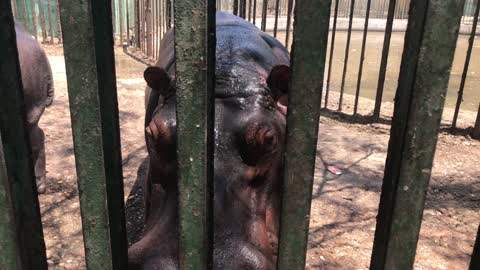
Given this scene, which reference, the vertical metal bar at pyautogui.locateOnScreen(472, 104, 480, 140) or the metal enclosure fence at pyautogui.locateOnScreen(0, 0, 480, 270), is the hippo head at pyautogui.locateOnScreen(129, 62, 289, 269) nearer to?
the metal enclosure fence at pyautogui.locateOnScreen(0, 0, 480, 270)

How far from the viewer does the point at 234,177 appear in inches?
77.7

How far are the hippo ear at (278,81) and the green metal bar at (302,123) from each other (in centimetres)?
151

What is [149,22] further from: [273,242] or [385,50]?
[273,242]

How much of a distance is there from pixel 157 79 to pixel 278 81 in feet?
2.03

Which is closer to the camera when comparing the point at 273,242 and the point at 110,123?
the point at 110,123

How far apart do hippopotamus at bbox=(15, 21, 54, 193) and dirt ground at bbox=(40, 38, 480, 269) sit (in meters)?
0.26

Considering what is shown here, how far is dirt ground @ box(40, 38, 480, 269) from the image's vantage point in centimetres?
304

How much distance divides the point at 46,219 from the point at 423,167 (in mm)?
3181

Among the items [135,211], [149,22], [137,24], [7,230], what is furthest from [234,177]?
[137,24]

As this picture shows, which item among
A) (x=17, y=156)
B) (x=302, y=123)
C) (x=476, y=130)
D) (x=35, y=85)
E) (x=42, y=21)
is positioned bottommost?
(x=476, y=130)

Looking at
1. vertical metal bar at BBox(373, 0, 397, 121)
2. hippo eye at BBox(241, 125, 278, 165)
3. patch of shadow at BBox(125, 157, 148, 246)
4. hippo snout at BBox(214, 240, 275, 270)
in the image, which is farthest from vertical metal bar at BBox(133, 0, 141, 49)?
hippo snout at BBox(214, 240, 275, 270)

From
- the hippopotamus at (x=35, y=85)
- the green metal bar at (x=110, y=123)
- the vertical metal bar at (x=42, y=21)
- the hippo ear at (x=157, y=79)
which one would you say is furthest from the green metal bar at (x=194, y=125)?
the vertical metal bar at (x=42, y=21)

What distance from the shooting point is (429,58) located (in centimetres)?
71

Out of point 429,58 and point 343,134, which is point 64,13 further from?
point 343,134
